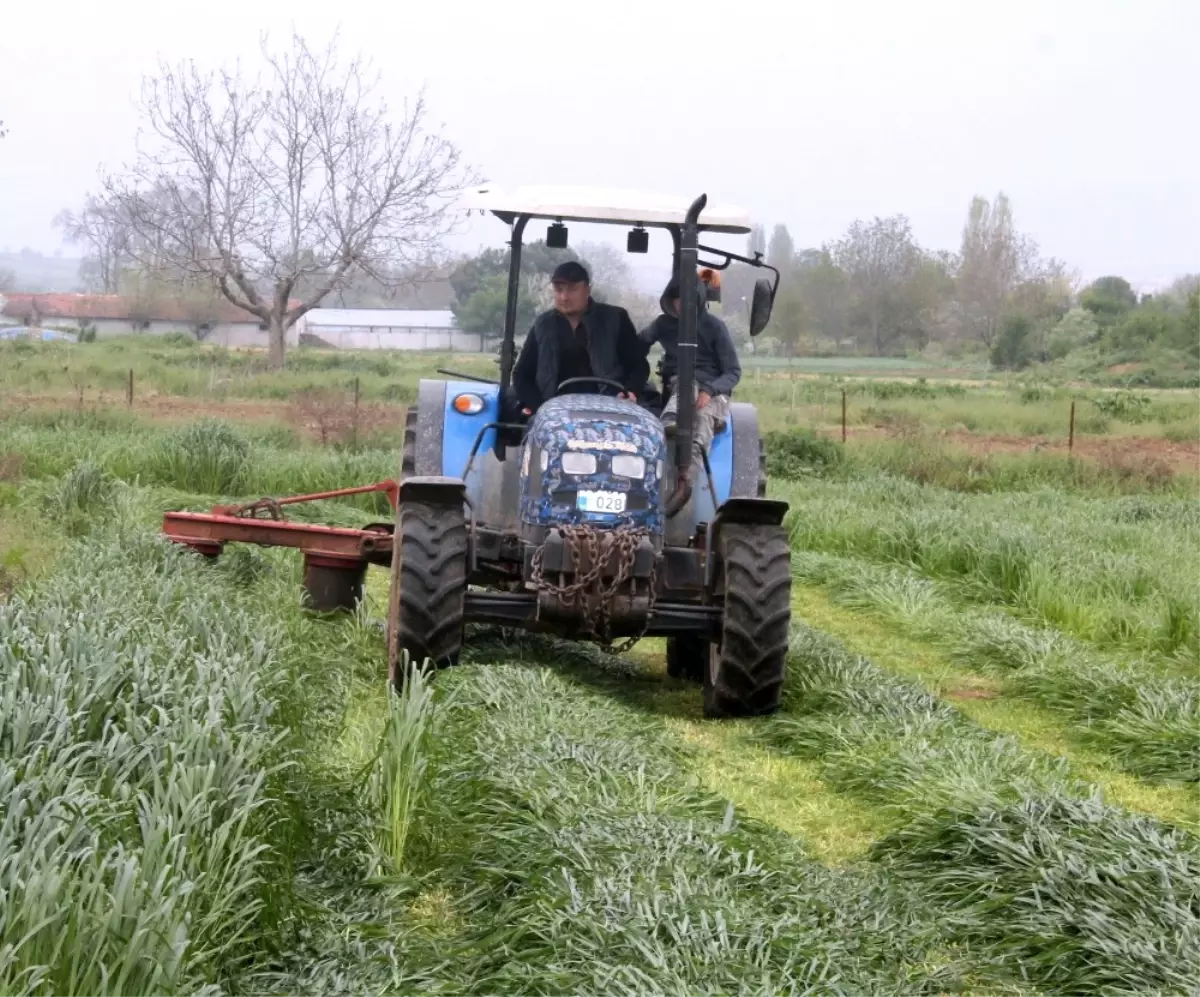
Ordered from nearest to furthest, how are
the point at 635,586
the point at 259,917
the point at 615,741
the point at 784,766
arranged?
the point at 259,917
the point at 615,741
the point at 784,766
the point at 635,586

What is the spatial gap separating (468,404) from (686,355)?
1226 millimetres

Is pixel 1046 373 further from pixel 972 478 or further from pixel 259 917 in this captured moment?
pixel 259 917

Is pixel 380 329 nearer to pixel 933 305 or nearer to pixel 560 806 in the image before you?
pixel 933 305

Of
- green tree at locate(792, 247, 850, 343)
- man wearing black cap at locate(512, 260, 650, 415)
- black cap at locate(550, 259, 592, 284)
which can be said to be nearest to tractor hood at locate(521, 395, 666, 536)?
man wearing black cap at locate(512, 260, 650, 415)

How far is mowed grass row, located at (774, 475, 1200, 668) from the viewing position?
942 centimetres

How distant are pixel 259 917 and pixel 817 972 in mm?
1342

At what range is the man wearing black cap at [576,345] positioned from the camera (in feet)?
26.1

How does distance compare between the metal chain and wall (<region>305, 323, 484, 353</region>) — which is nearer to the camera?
the metal chain

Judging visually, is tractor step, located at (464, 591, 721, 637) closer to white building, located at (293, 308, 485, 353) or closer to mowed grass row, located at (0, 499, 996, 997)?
mowed grass row, located at (0, 499, 996, 997)

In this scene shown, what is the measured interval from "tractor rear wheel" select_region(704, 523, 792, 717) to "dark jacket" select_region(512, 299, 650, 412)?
1.21m

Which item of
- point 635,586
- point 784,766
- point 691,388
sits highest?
point 691,388

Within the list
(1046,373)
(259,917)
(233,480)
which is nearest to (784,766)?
(259,917)

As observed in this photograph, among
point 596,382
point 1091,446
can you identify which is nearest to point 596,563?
point 596,382

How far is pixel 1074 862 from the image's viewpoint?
178 inches
